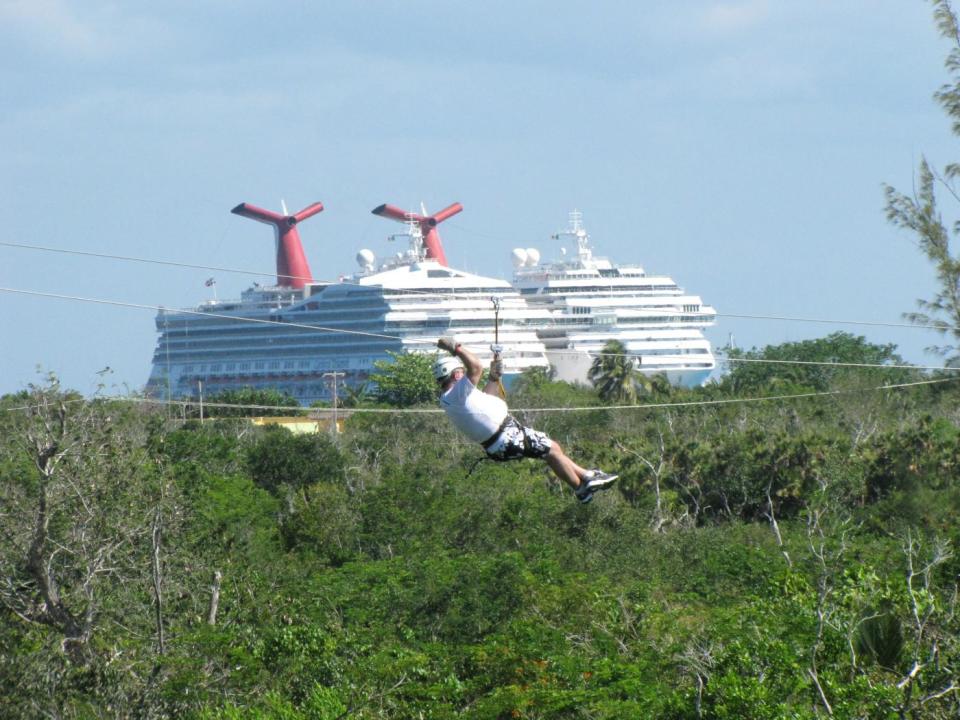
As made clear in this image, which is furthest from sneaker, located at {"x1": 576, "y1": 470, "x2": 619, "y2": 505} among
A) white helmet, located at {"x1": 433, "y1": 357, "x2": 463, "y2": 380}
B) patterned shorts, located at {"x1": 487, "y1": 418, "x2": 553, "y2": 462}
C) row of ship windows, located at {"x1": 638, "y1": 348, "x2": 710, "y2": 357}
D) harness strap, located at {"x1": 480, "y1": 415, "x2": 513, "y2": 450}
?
row of ship windows, located at {"x1": 638, "y1": 348, "x2": 710, "y2": 357}

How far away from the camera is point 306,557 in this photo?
1260 inches

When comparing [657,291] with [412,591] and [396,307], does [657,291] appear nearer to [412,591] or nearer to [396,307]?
[396,307]

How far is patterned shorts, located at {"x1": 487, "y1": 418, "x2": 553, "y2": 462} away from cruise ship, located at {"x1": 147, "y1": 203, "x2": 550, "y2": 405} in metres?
76.2

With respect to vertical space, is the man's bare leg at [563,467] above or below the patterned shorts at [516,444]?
below

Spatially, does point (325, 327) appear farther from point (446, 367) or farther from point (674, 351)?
point (446, 367)

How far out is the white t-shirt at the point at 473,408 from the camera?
32.7 feet

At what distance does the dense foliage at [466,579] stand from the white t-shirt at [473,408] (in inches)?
183

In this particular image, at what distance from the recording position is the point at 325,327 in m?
98.4

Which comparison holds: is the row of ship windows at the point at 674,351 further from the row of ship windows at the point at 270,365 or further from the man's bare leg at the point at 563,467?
the man's bare leg at the point at 563,467

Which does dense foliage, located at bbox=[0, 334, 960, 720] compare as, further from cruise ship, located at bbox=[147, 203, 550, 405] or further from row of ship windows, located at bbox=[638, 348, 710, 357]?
row of ship windows, located at bbox=[638, 348, 710, 357]

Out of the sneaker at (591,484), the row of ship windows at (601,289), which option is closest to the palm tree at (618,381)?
the row of ship windows at (601,289)

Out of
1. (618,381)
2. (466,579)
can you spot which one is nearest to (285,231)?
(618,381)

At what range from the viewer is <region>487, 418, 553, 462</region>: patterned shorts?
399 inches

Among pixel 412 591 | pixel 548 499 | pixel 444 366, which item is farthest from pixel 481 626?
pixel 444 366
